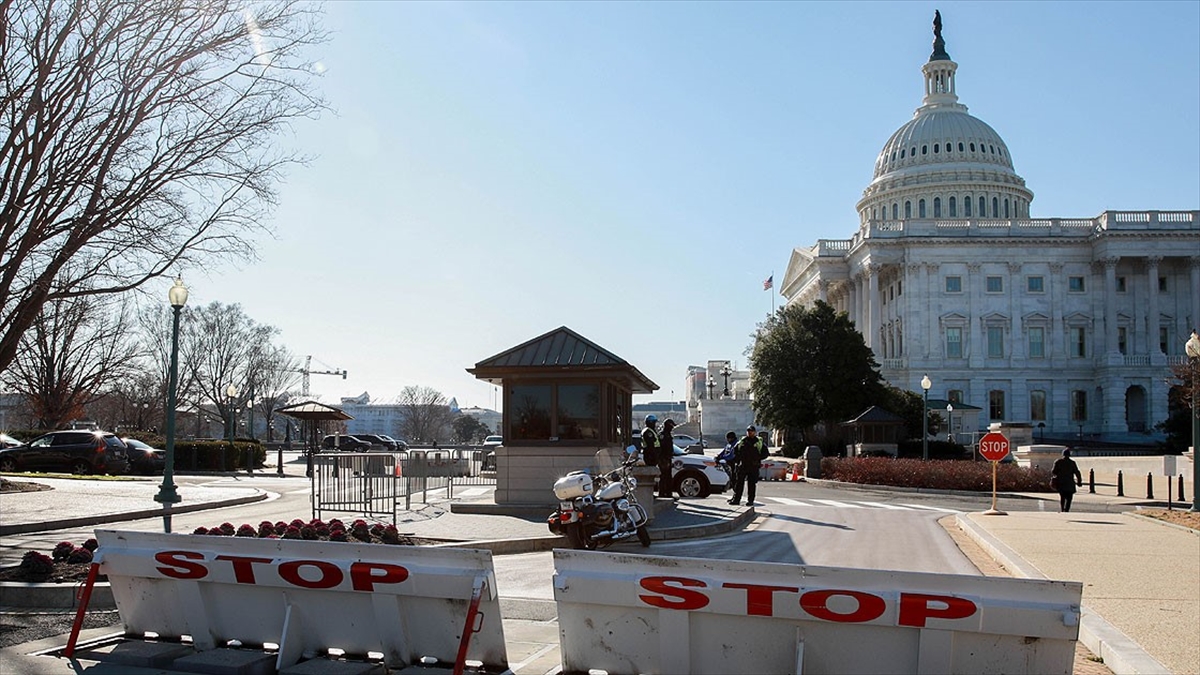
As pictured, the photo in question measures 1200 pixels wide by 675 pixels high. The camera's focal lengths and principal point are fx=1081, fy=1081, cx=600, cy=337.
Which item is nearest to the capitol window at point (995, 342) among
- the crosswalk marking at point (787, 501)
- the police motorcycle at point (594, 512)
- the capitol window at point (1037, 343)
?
the capitol window at point (1037, 343)

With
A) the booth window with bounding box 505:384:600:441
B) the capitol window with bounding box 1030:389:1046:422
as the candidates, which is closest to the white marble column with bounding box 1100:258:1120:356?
the capitol window with bounding box 1030:389:1046:422

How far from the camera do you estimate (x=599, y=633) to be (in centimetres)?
691

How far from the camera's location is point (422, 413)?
133 metres

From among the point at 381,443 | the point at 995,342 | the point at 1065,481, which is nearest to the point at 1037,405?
the point at 995,342

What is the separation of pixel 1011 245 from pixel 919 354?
13.2 metres

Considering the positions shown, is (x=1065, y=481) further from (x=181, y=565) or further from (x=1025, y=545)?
(x=181, y=565)

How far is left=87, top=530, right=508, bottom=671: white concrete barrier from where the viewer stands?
7.07 m

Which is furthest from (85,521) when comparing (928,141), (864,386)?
(928,141)

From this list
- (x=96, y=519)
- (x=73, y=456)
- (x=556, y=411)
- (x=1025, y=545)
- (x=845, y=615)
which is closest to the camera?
(x=845, y=615)

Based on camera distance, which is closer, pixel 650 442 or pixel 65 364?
pixel 650 442

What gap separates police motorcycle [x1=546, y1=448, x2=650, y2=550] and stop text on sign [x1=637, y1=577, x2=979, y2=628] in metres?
6.86

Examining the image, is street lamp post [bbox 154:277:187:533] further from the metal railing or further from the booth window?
the booth window

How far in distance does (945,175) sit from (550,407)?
364 feet

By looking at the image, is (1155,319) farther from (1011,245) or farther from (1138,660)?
(1138,660)
